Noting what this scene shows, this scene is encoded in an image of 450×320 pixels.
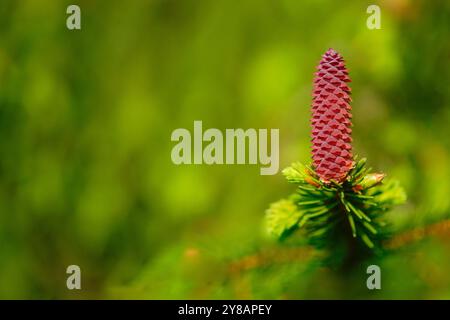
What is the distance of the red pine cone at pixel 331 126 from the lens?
23.8 inches

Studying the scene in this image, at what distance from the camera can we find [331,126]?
607mm

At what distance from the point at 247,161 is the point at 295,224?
952 millimetres

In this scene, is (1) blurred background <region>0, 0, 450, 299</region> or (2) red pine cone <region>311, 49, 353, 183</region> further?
(1) blurred background <region>0, 0, 450, 299</region>

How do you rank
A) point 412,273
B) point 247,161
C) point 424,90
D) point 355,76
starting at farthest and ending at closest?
point 247,161 < point 355,76 < point 424,90 < point 412,273

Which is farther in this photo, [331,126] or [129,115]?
[129,115]

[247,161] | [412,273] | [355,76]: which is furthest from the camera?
[247,161]

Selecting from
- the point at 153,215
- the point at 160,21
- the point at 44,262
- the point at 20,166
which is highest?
the point at 160,21

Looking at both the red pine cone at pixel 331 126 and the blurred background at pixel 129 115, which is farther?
the blurred background at pixel 129 115

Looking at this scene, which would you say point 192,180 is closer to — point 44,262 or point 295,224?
point 44,262

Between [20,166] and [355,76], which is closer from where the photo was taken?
[355,76]

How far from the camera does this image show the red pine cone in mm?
605

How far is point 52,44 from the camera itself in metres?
1.67

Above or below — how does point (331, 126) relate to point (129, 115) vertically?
below

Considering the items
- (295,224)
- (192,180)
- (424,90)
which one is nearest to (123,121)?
(192,180)
